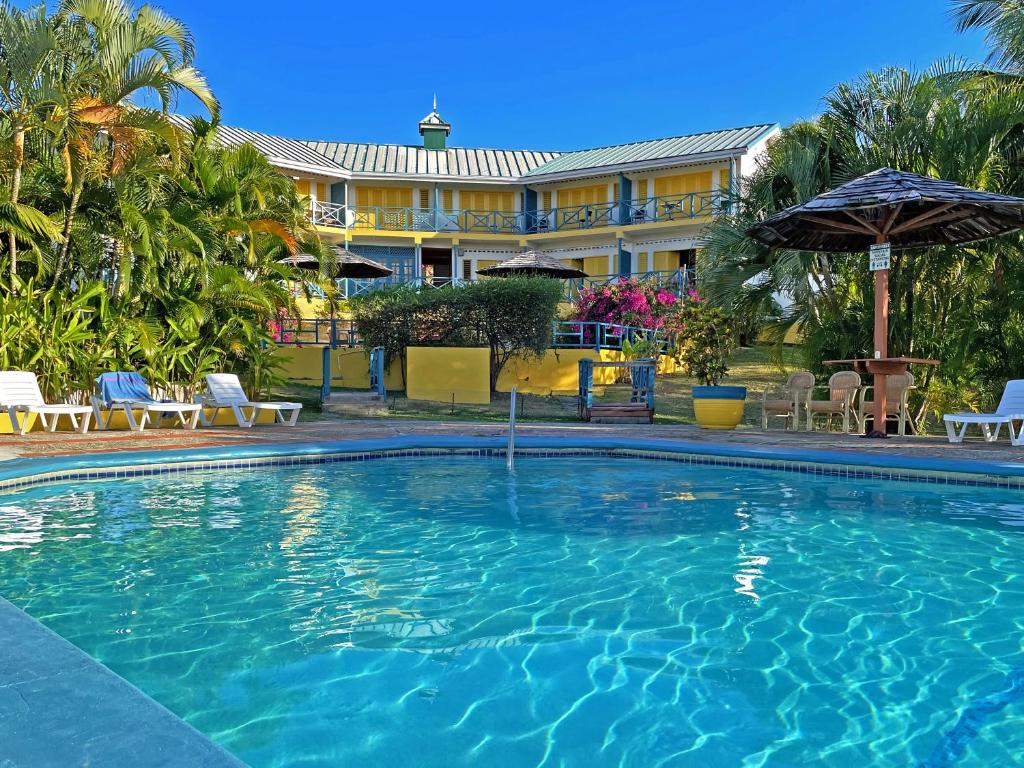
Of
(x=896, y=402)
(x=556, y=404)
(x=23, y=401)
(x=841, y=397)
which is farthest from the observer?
(x=556, y=404)

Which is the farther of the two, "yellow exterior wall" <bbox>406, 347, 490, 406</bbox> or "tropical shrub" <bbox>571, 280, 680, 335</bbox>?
"tropical shrub" <bbox>571, 280, 680, 335</bbox>

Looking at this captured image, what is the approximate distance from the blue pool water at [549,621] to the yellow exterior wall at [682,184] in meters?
23.1

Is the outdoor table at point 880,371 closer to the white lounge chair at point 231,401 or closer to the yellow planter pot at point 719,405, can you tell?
the yellow planter pot at point 719,405

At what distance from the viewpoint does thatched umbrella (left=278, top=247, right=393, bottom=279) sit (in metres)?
16.3

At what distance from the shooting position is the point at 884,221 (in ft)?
34.4

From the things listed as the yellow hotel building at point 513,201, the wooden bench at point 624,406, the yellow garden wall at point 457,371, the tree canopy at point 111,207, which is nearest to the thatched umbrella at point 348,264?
the yellow garden wall at point 457,371

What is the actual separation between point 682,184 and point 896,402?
1895cm

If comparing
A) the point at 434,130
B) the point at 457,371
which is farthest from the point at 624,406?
the point at 434,130

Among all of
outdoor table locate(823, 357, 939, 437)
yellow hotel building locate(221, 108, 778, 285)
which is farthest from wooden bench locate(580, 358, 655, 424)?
yellow hotel building locate(221, 108, 778, 285)

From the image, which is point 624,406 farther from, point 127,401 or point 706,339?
Result: point 127,401

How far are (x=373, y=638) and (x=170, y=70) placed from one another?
417 inches

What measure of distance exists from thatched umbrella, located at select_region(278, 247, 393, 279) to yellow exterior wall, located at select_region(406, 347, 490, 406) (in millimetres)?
2461

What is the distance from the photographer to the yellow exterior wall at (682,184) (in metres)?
28.6

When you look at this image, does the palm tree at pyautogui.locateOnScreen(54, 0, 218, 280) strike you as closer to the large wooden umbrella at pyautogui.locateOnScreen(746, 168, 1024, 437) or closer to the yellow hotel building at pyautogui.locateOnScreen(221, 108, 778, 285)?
the large wooden umbrella at pyautogui.locateOnScreen(746, 168, 1024, 437)
